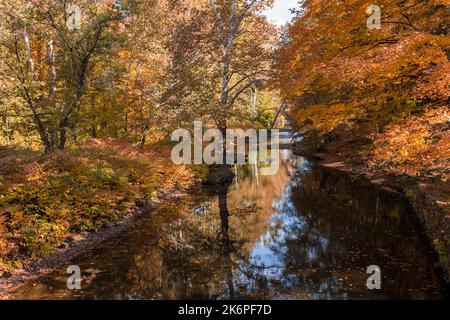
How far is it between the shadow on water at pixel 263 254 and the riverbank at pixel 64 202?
0.71m

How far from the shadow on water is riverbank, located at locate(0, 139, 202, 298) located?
712 mm

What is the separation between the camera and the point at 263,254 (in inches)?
418

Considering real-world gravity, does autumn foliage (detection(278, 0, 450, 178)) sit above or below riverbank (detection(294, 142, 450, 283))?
above

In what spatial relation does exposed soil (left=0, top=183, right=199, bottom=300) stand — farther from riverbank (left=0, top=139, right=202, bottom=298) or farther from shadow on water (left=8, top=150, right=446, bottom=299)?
shadow on water (left=8, top=150, right=446, bottom=299)

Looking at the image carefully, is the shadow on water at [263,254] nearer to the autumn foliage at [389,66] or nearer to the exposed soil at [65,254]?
the exposed soil at [65,254]

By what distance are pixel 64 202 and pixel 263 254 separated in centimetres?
670

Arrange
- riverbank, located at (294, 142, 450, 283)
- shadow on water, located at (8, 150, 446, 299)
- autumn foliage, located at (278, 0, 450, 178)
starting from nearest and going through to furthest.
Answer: shadow on water, located at (8, 150, 446, 299), autumn foliage, located at (278, 0, 450, 178), riverbank, located at (294, 142, 450, 283)

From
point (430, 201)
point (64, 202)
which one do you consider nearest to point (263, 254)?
point (430, 201)

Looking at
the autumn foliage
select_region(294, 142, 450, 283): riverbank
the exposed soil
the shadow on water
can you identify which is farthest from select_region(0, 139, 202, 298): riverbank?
select_region(294, 142, 450, 283): riverbank

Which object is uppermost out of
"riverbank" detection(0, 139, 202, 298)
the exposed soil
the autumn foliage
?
the autumn foliage

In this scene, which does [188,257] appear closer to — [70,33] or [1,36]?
[70,33]

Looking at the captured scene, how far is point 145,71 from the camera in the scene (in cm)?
2394

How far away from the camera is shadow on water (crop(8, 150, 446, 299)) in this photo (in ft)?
26.7

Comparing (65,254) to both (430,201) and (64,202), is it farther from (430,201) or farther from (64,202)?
(430,201)
